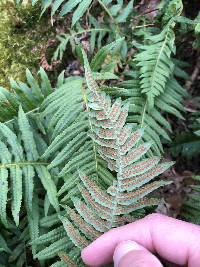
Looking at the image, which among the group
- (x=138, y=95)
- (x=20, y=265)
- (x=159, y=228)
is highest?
(x=138, y=95)

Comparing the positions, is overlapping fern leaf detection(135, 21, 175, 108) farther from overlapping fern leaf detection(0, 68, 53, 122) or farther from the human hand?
the human hand

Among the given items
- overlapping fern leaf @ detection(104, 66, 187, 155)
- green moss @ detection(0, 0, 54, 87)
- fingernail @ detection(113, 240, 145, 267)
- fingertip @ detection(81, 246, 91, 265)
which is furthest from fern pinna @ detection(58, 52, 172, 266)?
green moss @ detection(0, 0, 54, 87)

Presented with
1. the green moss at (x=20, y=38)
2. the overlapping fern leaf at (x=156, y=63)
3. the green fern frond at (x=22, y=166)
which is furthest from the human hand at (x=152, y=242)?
the green moss at (x=20, y=38)

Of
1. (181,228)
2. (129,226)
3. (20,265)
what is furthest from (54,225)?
(181,228)

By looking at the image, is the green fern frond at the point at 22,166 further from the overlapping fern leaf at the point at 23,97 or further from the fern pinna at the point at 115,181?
the fern pinna at the point at 115,181

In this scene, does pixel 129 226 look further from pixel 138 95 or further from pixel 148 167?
pixel 138 95

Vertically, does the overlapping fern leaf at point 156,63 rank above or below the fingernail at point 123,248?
above

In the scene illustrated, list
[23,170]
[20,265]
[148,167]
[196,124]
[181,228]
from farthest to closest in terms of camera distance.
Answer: [196,124]
[20,265]
[23,170]
[148,167]
[181,228]
